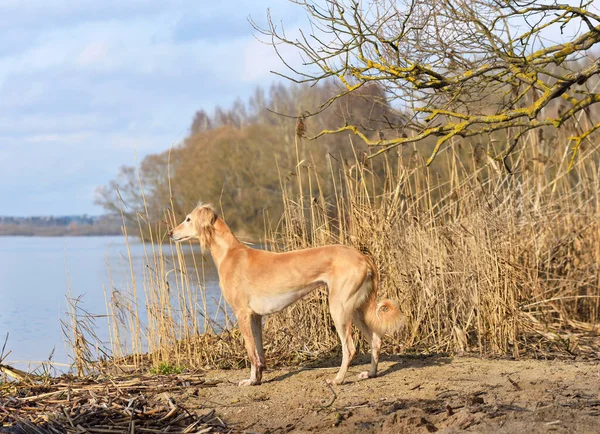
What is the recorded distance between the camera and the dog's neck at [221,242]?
6.04 metres

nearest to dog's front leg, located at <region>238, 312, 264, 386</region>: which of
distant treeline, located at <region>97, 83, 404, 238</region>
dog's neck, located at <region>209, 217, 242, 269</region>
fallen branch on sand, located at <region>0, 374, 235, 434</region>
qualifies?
fallen branch on sand, located at <region>0, 374, 235, 434</region>

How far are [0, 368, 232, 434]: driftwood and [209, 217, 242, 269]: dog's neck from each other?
1.05 meters

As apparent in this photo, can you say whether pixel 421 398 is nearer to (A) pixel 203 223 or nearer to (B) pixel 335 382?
(B) pixel 335 382

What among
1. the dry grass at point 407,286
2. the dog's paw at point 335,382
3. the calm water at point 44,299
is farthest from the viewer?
the calm water at point 44,299

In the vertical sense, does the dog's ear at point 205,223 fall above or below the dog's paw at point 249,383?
above

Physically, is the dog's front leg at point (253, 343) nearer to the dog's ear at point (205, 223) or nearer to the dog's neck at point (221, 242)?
the dog's neck at point (221, 242)

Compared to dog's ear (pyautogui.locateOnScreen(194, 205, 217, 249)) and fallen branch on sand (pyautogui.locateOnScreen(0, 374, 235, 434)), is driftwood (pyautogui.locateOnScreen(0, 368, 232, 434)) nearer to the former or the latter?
fallen branch on sand (pyautogui.locateOnScreen(0, 374, 235, 434))

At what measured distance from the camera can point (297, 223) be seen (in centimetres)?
719

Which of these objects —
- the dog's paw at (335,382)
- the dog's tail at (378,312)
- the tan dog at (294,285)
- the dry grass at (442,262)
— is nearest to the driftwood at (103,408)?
the tan dog at (294,285)

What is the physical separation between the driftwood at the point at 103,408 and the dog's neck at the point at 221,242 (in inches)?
41.5

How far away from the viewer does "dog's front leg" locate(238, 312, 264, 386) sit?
225 inches

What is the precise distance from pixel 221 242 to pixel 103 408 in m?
1.82

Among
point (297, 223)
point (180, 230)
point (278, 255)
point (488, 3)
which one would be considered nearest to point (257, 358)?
point (278, 255)

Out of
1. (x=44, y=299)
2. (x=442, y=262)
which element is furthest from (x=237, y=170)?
(x=442, y=262)
